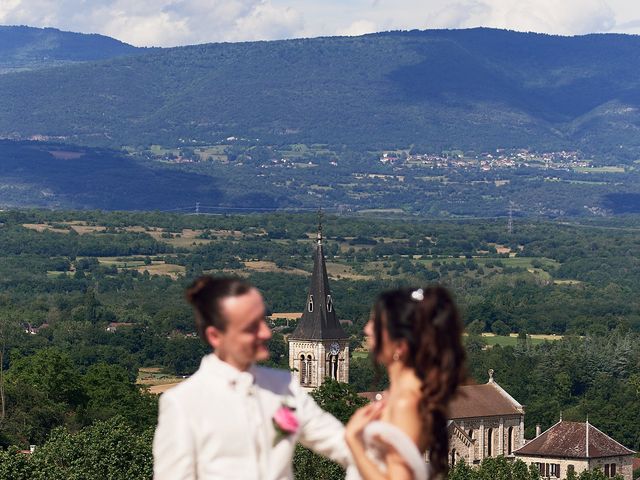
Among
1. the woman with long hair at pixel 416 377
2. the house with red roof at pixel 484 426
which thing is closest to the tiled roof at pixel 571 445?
the house with red roof at pixel 484 426

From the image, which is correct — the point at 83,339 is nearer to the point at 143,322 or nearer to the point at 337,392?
the point at 143,322

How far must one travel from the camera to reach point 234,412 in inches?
373

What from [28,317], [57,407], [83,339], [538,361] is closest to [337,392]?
[57,407]

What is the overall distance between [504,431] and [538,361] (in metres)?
50.5

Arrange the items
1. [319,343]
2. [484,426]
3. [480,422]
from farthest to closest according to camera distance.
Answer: [484,426], [480,422], [319,343]

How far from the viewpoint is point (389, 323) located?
9.30 m

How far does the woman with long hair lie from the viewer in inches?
360

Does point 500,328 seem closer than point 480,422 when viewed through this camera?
No

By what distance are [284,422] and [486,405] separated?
8171cm

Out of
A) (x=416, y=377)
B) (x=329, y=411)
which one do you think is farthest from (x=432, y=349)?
(x=329, y=411)

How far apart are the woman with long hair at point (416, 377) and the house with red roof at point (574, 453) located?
80.4 metres

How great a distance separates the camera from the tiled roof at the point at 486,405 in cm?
8850

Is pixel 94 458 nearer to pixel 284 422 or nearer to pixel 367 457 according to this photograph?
pixel 284 422

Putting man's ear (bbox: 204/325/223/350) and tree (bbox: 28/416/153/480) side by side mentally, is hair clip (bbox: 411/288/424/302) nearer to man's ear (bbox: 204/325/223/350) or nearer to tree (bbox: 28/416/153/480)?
man's ear (bbox: 204/325/223/350)
